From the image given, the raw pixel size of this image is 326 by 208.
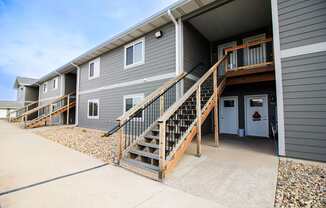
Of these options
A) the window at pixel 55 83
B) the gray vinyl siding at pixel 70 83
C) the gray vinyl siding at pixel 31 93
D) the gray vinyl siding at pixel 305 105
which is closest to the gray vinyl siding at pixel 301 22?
the gray vinyl siding at pixel 305 105

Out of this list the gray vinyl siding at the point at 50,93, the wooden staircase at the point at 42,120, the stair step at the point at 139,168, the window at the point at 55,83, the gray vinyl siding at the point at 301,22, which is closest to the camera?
the stair step at the point at 139,168

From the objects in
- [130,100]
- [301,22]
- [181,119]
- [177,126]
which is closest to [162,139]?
[177,126]

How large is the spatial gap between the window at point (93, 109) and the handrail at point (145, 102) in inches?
220

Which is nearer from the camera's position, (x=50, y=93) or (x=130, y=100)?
(x=130, y=100)

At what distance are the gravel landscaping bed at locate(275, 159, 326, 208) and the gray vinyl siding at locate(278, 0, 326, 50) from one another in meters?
2.98

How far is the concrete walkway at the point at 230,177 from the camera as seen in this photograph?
2.43 meters

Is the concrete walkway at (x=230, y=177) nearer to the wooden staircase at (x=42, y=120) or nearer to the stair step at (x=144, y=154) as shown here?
the stair step at (x=144, y=154)

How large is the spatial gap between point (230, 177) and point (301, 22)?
4270 mm

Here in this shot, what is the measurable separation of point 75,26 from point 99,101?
60.3ft

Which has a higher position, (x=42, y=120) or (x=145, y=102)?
(x=145, y=102)

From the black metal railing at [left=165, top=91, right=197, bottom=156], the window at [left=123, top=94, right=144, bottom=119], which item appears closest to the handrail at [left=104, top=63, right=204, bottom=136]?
the black metal railing at [left=165, top=91, right=197, bottom=156]

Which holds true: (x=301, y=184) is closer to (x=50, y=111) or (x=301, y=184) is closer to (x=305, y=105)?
(x=305, y=105)

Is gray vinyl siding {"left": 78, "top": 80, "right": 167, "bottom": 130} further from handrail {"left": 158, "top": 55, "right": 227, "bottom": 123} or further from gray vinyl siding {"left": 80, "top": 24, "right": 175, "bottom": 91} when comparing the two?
handrail {"left": 158, "top": 55, "right": 227, "bottom": 123}

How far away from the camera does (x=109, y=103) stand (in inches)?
362
